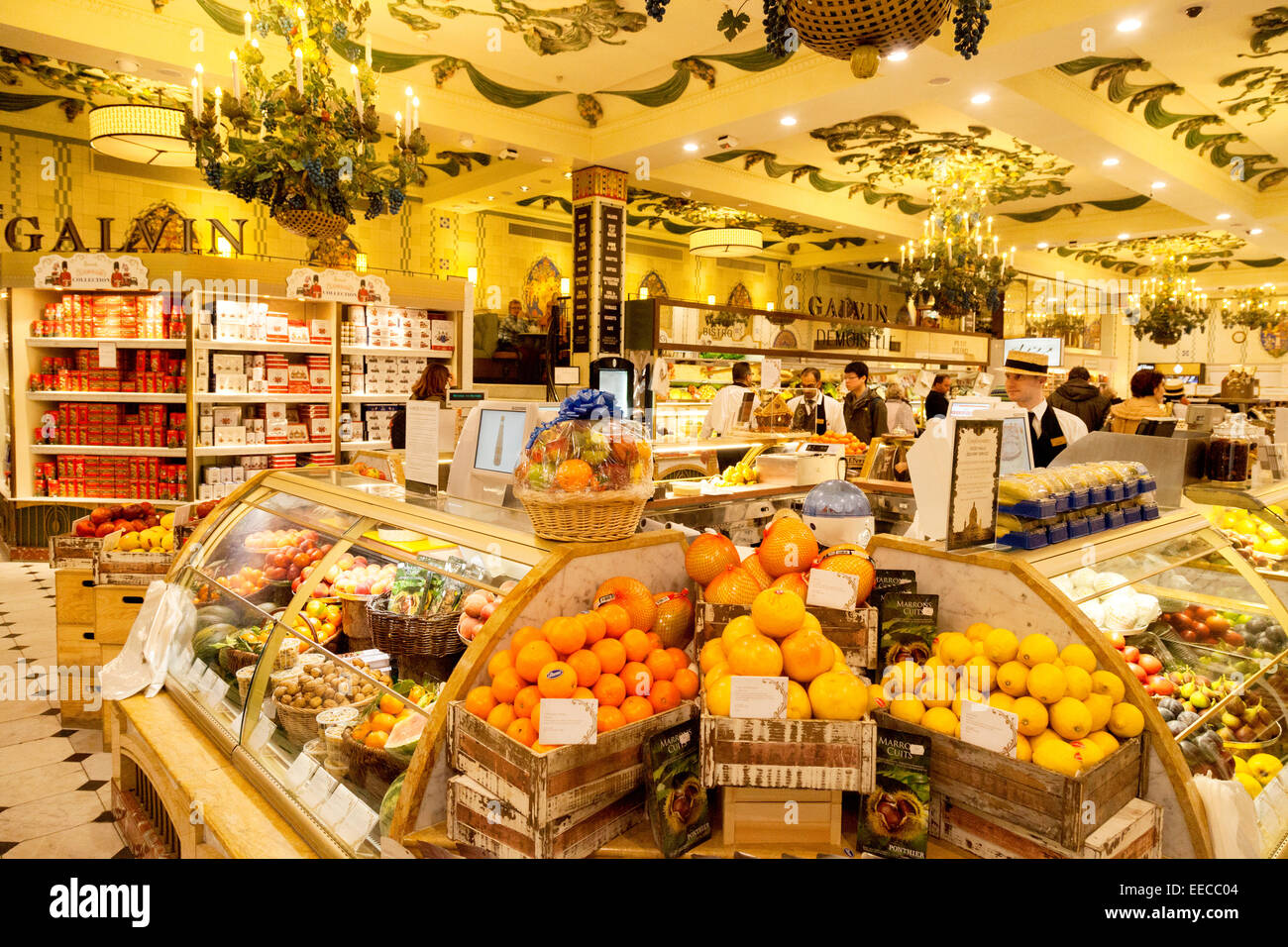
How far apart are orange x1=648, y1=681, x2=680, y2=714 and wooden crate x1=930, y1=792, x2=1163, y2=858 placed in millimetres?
587

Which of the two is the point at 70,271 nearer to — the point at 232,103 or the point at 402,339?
the point at 402,339

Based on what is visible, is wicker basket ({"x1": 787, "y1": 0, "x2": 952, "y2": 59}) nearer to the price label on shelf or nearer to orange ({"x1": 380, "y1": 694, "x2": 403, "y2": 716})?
orange ({"x1": 380, "y1": 694, "x2": 403, "y2": 716})

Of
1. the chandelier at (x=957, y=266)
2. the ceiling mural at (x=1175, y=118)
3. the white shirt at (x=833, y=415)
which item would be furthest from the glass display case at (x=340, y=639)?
the chandelier at (x=957, y=266)

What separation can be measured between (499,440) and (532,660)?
169 centimetres

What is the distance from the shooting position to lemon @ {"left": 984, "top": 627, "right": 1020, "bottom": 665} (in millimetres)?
1870

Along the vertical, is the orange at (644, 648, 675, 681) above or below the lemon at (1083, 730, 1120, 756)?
above

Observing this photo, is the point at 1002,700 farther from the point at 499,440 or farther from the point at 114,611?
the point at 114,611

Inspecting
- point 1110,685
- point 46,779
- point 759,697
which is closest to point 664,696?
point 759,697

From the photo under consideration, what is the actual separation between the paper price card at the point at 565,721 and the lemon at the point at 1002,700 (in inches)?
33.7

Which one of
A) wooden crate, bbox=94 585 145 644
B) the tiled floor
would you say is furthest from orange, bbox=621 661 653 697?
wooden crate, bbox=94 585 145 644

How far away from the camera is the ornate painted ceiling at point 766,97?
6.35 m

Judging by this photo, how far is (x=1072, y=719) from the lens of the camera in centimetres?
169

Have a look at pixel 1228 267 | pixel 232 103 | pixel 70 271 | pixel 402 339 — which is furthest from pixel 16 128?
pixel 1228 267

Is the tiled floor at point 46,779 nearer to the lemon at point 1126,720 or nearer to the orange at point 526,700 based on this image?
the orange at point 526,700
